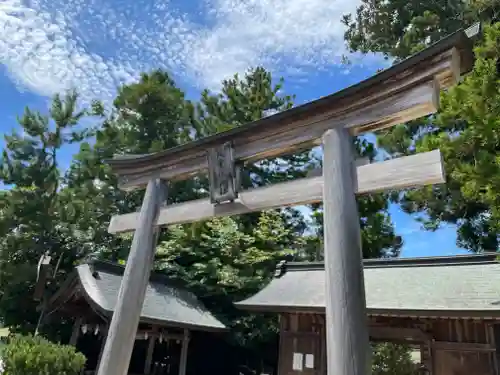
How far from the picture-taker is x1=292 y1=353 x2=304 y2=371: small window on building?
960cm

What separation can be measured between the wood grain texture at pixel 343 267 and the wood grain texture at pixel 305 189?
202mm

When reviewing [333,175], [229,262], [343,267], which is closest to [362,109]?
[333,175]

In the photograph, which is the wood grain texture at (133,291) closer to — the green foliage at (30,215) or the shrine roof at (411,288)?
the shrine roof at (411,288)

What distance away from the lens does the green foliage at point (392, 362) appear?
15328 mm

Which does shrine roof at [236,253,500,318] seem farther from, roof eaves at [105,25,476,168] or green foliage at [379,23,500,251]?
roof eaves at [105,25,476,168]

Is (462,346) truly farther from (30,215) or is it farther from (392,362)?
(30,215)

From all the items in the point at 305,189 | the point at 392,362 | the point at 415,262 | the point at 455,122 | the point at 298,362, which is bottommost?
the point at 298,362

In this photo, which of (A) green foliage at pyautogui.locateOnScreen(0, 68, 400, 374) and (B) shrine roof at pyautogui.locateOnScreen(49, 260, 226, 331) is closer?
(B) shrine roof at pyautogui.locateOnScreen(49, 260, 226, 331)

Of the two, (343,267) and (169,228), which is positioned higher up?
(169,228)

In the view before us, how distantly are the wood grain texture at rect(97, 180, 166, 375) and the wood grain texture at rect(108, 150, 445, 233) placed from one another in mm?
208

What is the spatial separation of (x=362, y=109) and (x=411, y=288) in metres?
6.55

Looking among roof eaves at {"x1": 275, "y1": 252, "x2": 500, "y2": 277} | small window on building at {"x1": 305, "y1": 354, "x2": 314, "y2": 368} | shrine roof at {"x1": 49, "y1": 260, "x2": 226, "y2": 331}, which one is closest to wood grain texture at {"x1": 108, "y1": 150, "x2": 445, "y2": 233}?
shrine roof at {"x1": 49, "y1": 260, "x2": 226, "y2": 331}

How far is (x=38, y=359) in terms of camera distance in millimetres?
7051

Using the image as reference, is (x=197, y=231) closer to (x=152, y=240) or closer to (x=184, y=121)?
(x=184, y=121)
